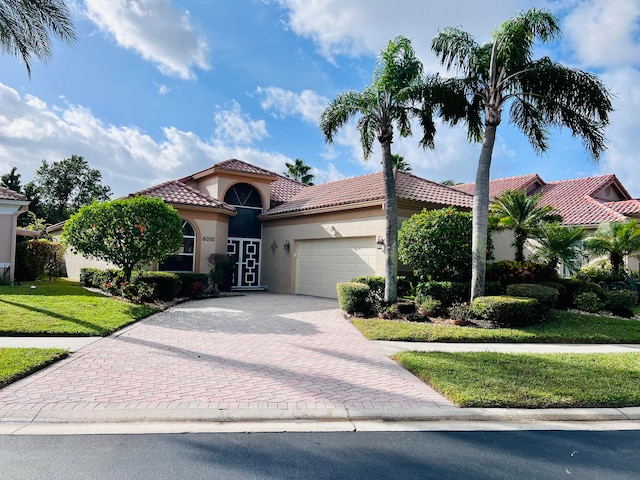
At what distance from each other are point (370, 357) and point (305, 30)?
10314 mm

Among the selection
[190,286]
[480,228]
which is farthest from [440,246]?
[190,286]

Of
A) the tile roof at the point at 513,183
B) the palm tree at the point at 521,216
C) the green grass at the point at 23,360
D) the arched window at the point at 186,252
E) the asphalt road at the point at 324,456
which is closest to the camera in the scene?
the asphalt road at the point at 324,456

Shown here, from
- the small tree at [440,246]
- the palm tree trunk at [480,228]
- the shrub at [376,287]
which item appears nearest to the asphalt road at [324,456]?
the palm tree trunk at [480,228]

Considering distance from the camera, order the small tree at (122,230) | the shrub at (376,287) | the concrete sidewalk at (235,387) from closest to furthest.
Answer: the concrete sidewalk at (235,387) < the small tree at (122,230) < the shrub at (376,287)

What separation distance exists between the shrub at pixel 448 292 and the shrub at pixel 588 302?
3.71 m

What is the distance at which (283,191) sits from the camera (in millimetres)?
22438

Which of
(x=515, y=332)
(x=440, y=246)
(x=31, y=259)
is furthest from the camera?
(x=31, y=259)

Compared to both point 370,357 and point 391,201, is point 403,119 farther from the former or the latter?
point 370,357

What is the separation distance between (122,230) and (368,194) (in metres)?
8.48

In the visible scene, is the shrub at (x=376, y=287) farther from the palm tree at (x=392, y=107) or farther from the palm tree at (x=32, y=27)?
the palm tree at (x=32, y=27)

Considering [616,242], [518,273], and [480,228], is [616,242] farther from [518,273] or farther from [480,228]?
[480,228]

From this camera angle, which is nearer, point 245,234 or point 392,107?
point 392,107

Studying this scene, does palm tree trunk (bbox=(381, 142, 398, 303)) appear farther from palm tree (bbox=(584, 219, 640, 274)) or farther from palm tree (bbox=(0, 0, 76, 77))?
palm tree (bbox=(0, 0, 76, 77))

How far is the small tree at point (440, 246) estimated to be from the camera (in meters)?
12.6
